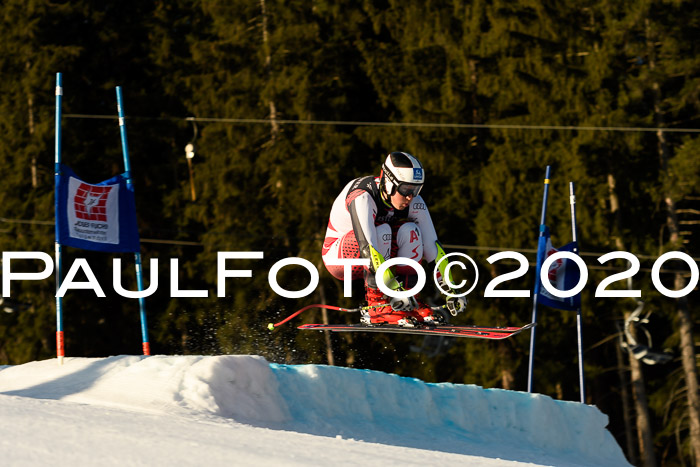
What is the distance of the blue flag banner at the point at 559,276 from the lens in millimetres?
13844

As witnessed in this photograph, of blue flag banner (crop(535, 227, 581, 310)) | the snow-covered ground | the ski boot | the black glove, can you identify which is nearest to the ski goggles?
the ski boot

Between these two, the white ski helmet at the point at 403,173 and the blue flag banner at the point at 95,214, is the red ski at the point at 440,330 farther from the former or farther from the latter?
the blue flag banner at the point at 95,214

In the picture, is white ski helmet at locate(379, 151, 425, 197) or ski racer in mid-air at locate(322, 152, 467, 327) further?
ski racer in mid-air at locate(322, 152, 467, 327)

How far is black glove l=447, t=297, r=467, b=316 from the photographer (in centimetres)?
828

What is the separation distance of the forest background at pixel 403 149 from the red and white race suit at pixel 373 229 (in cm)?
1386

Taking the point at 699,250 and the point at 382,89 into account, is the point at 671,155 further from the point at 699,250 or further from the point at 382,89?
the point at 382,89

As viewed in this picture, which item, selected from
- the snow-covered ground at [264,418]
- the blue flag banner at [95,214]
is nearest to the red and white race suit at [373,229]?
the snow-covered ground at [264,418]

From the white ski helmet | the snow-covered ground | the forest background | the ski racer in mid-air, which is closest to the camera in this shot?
the snow-covered ground

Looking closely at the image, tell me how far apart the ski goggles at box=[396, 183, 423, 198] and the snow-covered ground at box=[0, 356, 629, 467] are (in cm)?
192

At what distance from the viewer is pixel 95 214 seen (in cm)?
1073

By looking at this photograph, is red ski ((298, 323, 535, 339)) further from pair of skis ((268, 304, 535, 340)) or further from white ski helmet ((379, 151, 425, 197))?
white ski helmet ((379, 151, 425, 197))

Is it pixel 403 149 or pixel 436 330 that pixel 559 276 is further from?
pixel 403 149

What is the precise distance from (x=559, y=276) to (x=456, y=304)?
21.9ft

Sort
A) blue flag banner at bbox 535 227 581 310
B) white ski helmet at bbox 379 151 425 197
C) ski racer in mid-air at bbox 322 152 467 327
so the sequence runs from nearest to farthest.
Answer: white ski helmet at bbox 379 151 425 197 < ski racer in mid-air at bbox 322 152 467 327 < blue flag banner at bbox 535 227 581 310
